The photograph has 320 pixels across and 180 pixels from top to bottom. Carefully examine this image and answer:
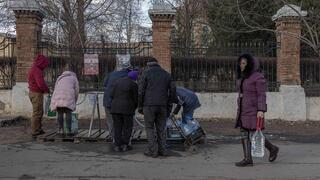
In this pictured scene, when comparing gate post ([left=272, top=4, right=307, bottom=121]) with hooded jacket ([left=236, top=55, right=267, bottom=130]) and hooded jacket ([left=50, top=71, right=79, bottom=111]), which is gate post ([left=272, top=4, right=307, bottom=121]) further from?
hooded jacket ([left=236, top=55, right=267, bottom=130])

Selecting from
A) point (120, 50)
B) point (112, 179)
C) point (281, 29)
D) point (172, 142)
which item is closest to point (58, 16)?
point (120, 50)

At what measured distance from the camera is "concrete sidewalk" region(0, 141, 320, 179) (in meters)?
9.23

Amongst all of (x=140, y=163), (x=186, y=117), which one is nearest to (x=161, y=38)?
(x=186, y=117)

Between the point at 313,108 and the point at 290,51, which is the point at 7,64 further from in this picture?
the point at 313,108

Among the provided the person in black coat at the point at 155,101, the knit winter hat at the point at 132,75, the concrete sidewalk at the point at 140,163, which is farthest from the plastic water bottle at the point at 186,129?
the knit winter hat at the point at 132,75

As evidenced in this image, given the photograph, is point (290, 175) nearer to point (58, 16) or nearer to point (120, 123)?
point (120, 123)

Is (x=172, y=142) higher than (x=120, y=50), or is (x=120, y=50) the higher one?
(x=120, y=50)

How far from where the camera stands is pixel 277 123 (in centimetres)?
1772

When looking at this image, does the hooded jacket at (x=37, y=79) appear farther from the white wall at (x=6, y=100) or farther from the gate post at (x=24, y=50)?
the white wall at (x=6, y=100)

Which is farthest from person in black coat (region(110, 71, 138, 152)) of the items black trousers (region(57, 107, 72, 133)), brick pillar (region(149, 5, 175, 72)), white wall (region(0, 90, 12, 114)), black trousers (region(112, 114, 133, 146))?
white wall (region(0, 90, 12, 114))

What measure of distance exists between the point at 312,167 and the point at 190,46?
31.1 ft

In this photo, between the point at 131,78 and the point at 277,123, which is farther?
the point at 277,123

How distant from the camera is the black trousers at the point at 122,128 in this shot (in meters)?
11.2

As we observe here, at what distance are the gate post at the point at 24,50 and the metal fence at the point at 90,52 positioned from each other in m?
0.53
